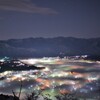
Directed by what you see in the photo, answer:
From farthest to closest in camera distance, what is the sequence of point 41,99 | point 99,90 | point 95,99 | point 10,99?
1. point 99,90
2. point 95,99
3. point 41,99
4. point 10,99

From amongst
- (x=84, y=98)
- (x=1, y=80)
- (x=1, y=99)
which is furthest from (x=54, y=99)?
(x=1, y=80)

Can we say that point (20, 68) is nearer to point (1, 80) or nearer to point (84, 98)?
point (1, 80)

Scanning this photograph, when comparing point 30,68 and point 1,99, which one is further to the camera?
point 30,68

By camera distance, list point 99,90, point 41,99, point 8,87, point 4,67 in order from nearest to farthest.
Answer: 1. point 41,99
2. point 99,90
3. point 8,87
4. point 4,67

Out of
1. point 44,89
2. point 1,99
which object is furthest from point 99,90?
point 1,99

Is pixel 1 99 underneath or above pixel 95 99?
above

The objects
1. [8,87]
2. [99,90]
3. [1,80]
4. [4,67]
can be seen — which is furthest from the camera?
[4,67]

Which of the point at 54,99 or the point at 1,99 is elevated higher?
the point at 1,99

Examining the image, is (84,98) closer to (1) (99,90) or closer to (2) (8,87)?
(1) (99,90)

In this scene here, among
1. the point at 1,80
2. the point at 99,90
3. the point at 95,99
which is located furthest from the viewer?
the point at 1,80
